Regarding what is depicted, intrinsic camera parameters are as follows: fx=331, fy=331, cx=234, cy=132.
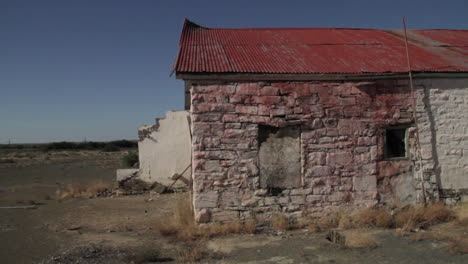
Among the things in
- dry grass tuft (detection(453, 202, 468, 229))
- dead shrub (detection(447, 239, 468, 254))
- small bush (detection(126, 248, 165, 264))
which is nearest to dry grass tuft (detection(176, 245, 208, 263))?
small bush (detection(126, 248, 165, 264))

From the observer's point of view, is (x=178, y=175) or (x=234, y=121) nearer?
(x=234, y=121)

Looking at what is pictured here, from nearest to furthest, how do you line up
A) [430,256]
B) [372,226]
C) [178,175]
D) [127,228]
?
1. [430,256]
2. [372,226]
3. [127,228]
4. [178,175]

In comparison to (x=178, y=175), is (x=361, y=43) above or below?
above

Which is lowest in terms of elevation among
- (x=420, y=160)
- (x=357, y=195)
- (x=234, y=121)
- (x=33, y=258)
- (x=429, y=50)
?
(x=33, y=258)

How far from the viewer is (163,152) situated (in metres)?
11.0

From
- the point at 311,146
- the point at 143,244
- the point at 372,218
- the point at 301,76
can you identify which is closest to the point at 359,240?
the point at 372,218

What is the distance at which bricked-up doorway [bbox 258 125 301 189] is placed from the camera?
6.42 metres

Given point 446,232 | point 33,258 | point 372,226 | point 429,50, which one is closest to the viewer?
point 33,258

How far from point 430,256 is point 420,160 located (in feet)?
7.87

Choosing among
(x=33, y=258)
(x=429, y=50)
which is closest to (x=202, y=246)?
(x=33, y=258)

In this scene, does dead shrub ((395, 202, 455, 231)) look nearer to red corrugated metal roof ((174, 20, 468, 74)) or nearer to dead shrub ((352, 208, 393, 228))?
dead shrub ((352, 208, 393, 228))

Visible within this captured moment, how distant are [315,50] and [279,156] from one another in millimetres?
2988

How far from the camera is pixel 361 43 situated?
8500mm

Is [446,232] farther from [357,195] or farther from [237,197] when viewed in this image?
[237,197]
